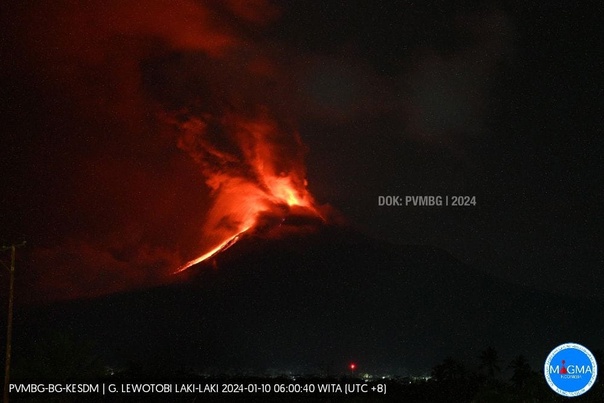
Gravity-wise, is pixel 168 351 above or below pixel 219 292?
below

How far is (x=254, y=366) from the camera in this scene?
158875 millimetres

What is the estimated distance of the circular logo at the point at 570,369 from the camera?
16531mm

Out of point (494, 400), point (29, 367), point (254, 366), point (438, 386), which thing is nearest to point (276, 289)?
point (254, 366)

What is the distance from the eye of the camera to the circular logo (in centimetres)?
1653

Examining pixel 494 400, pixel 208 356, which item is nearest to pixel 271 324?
pixel 208 356

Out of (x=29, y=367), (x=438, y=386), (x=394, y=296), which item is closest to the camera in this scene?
(x=29, y=367)

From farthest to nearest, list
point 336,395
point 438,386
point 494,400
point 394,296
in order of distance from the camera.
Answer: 1. point 394,296
2. point 438,386
3. point 336,395
4. point 494,400

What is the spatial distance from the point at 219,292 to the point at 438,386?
108m

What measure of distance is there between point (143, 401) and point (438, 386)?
3262 cm

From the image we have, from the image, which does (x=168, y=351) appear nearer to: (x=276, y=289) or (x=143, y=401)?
(x=276, y=289)

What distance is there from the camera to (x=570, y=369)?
16719 millimetres

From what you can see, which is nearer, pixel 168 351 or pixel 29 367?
pixel 29 367

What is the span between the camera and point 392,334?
187375 mm

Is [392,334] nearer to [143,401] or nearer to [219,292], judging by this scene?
[219,292]
